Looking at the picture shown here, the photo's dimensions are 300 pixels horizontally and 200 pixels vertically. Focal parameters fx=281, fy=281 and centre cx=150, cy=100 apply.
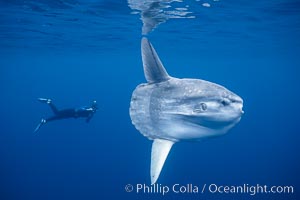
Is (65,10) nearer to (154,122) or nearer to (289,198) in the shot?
(154,122)

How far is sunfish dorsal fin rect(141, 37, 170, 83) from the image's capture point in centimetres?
399

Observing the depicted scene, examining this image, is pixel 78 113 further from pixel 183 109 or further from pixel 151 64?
pixel 183 109

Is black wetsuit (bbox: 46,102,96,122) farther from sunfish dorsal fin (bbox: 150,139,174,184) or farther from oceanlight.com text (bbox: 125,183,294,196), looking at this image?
sunfish dorsal fin (bbox: 150,139,174,184)

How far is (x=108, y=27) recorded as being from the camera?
54.7 ft

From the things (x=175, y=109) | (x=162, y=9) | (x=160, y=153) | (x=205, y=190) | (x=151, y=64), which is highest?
(x=162, y=9)

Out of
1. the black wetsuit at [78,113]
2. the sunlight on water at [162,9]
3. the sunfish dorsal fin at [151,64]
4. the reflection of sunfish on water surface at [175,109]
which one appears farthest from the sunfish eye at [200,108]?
the black wetsuit at [78,113]

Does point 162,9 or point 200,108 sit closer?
point 200,108

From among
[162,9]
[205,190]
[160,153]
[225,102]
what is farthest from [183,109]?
[205,190]

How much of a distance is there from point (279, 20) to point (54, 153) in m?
22.9

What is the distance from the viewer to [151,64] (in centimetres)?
407

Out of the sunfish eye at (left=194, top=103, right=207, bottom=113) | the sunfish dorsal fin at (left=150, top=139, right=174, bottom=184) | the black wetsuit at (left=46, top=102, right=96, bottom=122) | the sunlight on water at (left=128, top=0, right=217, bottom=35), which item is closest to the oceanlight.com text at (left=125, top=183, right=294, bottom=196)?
the black wetsuit at (left=46, top=102, right=96, bottom=122)

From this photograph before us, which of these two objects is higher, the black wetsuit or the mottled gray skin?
the mottled gray skin

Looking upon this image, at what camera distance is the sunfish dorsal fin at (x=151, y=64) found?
Result: 399 cm

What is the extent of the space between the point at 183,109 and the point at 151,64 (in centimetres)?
91
